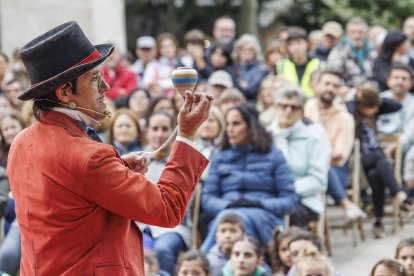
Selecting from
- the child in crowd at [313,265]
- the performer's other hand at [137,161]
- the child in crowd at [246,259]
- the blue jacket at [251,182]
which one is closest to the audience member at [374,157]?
the blue jacket at [251,182]

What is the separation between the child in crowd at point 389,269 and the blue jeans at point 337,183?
2.57m

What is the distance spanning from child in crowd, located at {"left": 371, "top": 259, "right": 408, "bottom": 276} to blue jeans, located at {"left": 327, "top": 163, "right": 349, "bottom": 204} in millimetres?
2566

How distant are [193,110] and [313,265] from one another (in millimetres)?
2891

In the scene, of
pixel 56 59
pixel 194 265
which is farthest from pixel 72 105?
pixel 194 265

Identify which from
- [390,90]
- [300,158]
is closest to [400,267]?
[300,158]

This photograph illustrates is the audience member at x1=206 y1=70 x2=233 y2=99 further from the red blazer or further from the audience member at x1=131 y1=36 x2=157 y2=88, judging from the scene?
the red blazer

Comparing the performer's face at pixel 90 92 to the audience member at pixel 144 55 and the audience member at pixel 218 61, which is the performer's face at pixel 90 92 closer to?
the audience member at pixel 218 61

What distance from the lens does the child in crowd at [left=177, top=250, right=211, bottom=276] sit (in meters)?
7.03

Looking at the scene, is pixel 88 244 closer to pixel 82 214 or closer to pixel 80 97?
pixel 82 214

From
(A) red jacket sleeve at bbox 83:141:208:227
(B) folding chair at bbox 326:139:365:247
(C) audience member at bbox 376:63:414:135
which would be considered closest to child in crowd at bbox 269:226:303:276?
(B) folding chair at bbox 326:139:365:247

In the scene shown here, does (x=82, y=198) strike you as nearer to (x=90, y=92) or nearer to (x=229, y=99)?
(x=90, y=92)

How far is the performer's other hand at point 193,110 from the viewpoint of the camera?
3.84m

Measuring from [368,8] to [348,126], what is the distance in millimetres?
10758

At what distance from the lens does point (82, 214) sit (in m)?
3.81
